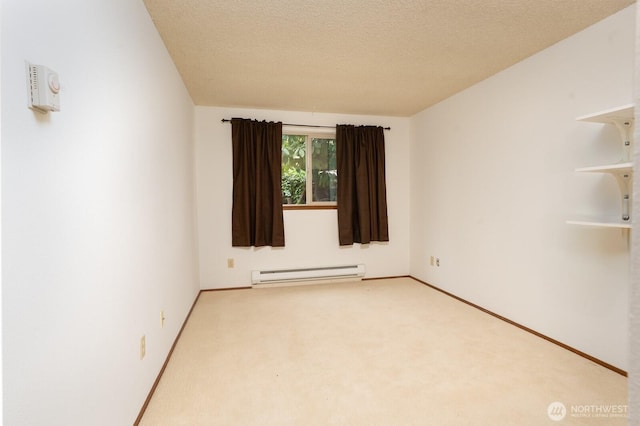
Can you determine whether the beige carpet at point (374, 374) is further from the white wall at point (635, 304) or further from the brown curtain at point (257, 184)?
the white wall at point (635, 304)

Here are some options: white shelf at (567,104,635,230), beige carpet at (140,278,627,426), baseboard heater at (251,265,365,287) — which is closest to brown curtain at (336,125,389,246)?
baseboard heater at (251,265,365,287)

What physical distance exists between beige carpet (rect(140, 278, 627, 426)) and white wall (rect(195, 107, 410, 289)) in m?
0.98

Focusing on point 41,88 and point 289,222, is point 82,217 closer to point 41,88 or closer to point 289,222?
point 41,88

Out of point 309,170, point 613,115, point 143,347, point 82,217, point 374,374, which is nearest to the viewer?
point 82,217

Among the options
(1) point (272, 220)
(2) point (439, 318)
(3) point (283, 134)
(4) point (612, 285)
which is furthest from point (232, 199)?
(4) point (612, 285)

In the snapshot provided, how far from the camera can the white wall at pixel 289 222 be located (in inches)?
151

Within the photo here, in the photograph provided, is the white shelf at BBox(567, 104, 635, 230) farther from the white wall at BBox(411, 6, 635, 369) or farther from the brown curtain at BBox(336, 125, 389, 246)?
the brown curtain at BBox(336, 125, 389, 246)

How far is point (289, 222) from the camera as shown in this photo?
4.06m

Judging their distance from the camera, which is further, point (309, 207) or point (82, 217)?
point (309, 207)

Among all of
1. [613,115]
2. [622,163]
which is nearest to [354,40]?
[613,115]

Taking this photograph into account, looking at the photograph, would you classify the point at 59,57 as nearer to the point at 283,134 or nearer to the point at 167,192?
the point at 167,192

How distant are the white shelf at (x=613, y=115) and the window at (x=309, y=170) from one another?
2761 millimetres

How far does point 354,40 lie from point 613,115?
5.43 feet

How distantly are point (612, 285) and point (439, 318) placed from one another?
1290 mm
